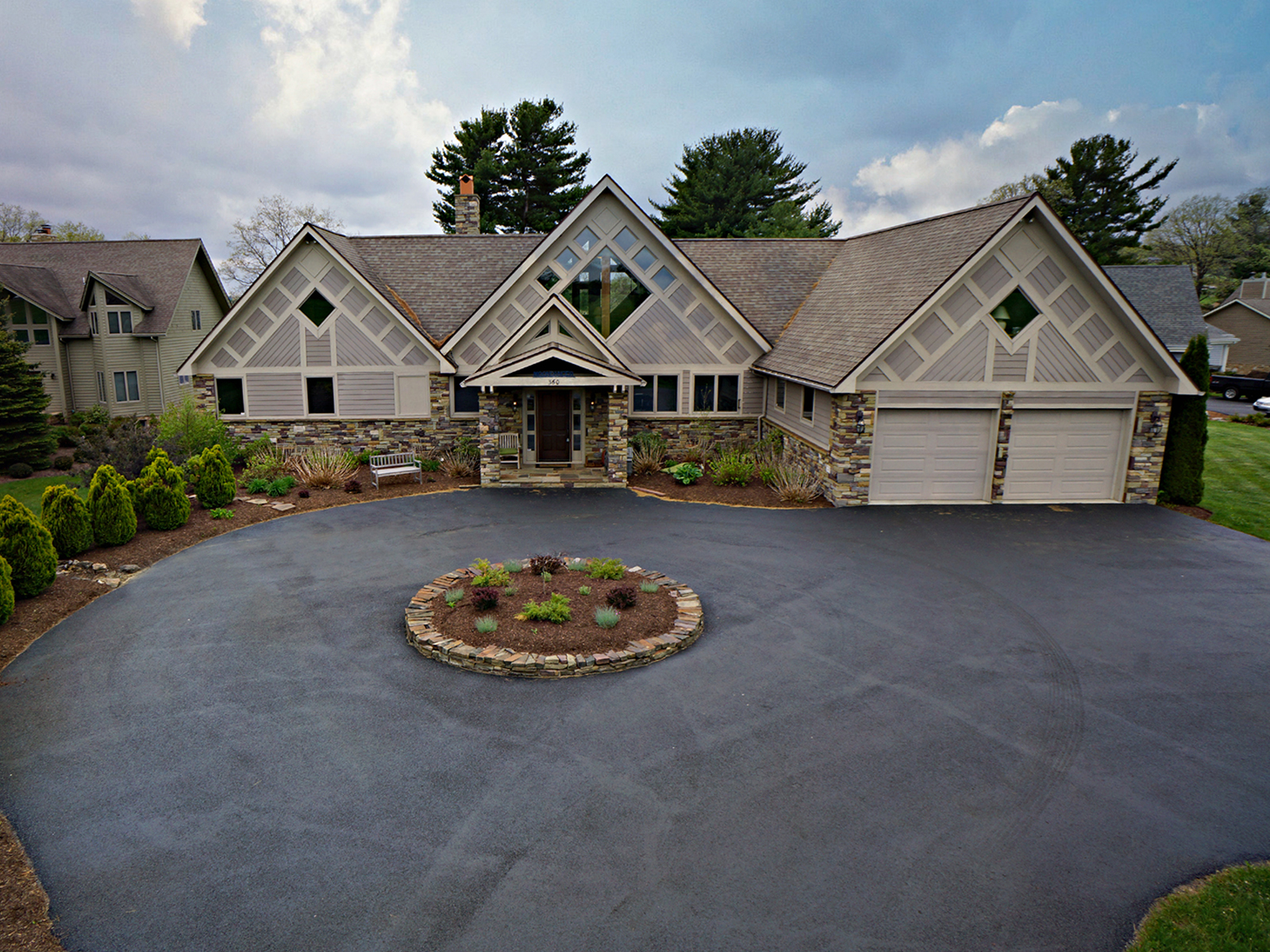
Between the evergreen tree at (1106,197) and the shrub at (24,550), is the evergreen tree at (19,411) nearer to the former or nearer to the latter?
the shrub at (24,550)

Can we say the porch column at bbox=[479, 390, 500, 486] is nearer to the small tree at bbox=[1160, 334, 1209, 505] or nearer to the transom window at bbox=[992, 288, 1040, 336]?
the transom window at bbox=[992, 288, 1040, 336]

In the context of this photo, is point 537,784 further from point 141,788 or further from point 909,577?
point 909,577

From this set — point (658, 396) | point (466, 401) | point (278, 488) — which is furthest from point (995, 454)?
point (278, 488)

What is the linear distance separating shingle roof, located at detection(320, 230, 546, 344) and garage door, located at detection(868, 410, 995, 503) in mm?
10980

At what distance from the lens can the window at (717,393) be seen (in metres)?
19.6

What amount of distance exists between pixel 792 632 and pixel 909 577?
3.10 m

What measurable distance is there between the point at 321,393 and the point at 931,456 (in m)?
15.7

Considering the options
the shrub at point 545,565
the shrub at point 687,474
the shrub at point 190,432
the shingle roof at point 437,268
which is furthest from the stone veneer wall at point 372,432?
the shrub at point 545,565

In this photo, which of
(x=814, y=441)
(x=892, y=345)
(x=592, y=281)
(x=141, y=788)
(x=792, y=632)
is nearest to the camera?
(x=141, y=788)

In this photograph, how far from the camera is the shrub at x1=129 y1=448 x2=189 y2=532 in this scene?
42.4 ft

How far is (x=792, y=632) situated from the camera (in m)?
8.97

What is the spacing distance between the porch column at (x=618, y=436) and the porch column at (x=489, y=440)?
2855 mm

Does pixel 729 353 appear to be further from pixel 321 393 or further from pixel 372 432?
pixel 321 393

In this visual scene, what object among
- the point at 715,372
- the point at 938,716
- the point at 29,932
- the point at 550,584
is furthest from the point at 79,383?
the point at 938,716
